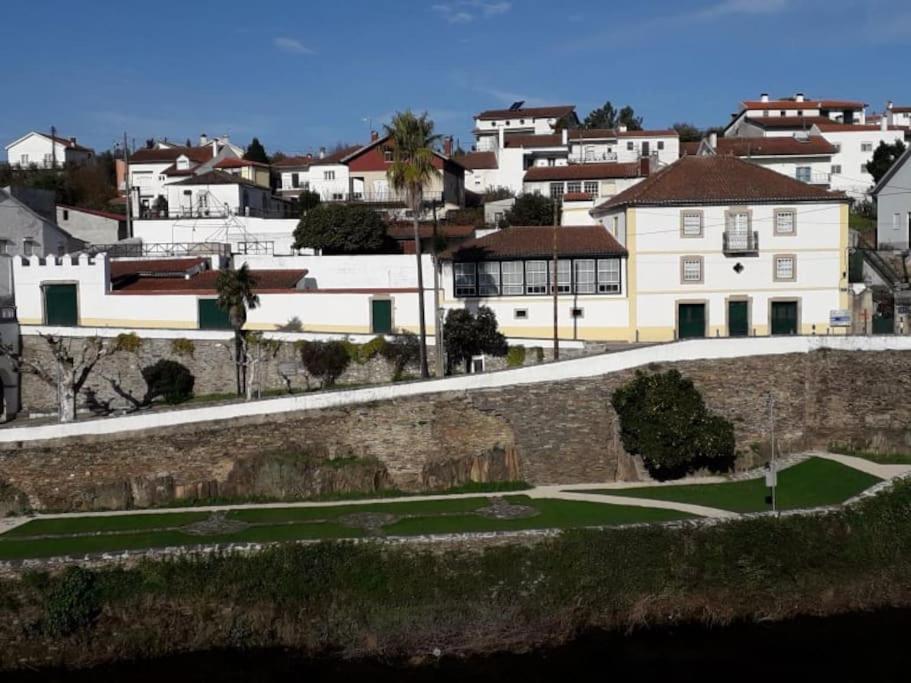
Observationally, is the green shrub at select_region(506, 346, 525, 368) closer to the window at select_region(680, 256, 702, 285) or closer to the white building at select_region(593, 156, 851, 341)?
the white building at select_region(593, 156, 851, 341)

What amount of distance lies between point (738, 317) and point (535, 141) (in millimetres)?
36203

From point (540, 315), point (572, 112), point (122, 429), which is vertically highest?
point (572, 112)

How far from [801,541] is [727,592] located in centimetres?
224

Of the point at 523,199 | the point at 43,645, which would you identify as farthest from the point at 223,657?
the point at 523,199

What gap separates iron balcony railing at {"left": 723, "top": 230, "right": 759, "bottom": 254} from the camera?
35875 mm

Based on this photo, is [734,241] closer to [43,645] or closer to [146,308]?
[146,308]

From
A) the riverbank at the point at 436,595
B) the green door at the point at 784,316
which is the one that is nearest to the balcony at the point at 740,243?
the green door at the point at 784,316

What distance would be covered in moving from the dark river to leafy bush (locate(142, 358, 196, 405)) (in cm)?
1438

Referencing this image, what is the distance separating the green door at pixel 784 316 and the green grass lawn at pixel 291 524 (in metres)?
14.4

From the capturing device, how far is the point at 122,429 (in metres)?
27.7

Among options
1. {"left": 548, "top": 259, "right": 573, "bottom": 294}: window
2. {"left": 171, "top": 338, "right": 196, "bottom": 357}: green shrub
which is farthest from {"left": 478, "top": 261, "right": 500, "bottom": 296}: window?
{"left": 171, "top": 338, "right": 196, "bottom": 357}: green shrub

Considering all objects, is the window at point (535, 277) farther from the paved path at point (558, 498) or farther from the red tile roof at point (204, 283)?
the paved path at point (558, 498)

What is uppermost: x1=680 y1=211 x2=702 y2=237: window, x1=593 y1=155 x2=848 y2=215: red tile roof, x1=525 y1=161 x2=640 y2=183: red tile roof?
x1=525 y1=161 x2=640 y2=183: red tile roof

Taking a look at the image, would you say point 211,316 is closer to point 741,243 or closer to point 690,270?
point 690,270
